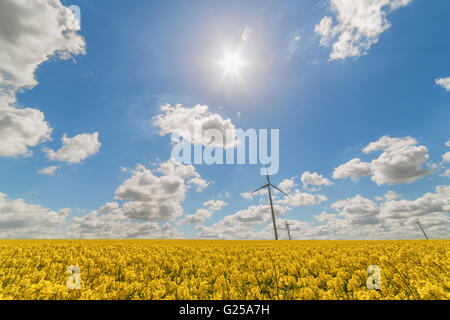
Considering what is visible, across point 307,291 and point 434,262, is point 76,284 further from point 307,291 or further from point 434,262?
point 434,262

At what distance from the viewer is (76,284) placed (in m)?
6.59

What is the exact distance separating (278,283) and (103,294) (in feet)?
18.8

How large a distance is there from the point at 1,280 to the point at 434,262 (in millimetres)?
17621

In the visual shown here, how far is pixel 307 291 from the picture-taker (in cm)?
596
